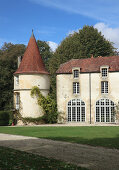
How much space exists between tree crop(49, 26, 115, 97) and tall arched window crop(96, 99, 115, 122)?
10.3 m

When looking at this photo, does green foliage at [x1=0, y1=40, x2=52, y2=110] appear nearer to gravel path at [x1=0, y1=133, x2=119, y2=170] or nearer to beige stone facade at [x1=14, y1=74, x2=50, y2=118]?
beige stone facade at [x1=14, y1=74, x2=50, y2=118]

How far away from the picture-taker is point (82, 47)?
39125 mm

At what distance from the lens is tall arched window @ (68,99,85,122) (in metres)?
30.6

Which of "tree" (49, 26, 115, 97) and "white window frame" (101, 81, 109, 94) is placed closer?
"white window frame" (101, 81, 109, 94)

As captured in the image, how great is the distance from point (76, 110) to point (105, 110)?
3713 millimetres

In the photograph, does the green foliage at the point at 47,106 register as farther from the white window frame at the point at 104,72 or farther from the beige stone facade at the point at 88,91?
the white window frame at the point at 104,72

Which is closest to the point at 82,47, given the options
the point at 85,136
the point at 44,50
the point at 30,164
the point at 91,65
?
the point at 91,65

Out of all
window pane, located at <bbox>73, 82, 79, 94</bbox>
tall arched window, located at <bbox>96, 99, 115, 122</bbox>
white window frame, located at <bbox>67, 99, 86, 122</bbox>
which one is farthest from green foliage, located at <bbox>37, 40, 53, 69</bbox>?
tall arched window, located at <bbox>96, 99, 115, 122</bbox>

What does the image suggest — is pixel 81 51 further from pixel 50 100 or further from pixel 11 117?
pixel 11 117

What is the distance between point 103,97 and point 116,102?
5.72 feet

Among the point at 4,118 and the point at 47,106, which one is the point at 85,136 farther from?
the point at 4,118

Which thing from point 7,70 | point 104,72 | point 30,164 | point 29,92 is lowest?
point 30,164

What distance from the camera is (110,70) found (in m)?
30.3

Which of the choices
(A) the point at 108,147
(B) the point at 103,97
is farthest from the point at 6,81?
(A) the point at 108,147
